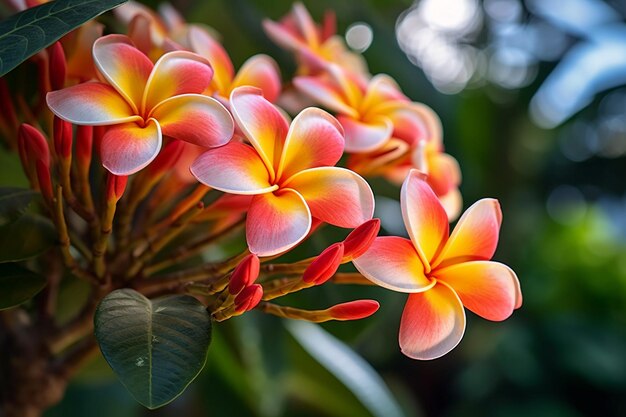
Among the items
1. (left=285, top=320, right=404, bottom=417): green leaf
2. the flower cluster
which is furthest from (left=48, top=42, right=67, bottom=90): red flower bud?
(left=285, top=320, right=404, bottom=417): green leaf

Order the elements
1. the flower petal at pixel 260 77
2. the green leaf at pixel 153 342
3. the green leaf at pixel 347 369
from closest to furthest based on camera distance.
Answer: the green leaf at pixel 153 342 < the flower petal at pixel 260 77 < the green leaf at pixel 347 369

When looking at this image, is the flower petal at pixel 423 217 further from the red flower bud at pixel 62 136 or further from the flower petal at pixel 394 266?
the red flower bud at pixel 62 136

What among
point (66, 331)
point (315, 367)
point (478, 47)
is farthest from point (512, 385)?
point (66, 331)

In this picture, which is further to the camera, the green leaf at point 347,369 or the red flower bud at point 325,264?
the green leaf at point 347,369

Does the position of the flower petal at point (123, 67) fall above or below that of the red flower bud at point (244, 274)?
above

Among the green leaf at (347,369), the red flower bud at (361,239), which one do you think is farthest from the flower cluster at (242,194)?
the green leaf at (347,369)

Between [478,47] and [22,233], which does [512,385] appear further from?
[22,233]

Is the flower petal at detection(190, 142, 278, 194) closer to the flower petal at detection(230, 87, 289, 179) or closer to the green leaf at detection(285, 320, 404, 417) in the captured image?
the flower petal at detection(230, 87, 289, 179)

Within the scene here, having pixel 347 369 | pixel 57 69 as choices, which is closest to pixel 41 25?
pixel 57 69
